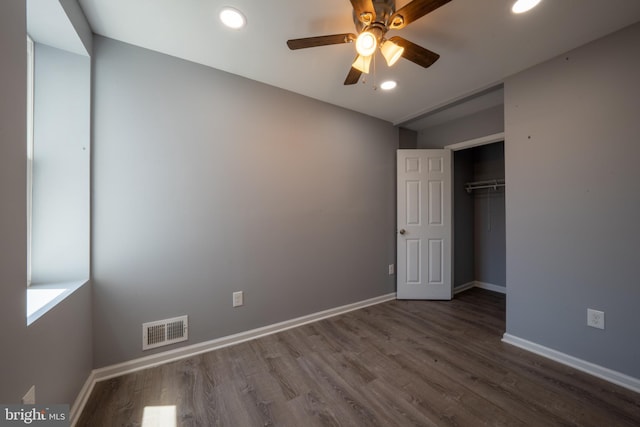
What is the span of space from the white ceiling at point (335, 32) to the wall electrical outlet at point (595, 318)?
6.61 ft

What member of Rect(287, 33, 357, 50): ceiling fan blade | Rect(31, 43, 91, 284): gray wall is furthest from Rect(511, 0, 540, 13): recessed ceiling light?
Rect(31, 43, 91, 284): gray wall

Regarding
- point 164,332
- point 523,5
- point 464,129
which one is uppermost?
point 523,5

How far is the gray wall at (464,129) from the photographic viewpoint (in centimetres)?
279

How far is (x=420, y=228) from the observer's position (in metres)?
3.24

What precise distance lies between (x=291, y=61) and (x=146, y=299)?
7.32 feet

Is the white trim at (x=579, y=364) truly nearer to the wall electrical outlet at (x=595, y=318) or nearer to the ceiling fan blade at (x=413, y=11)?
the wall electrical outlet at (x=595, y=318)

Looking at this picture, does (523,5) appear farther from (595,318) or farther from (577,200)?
(595,318)

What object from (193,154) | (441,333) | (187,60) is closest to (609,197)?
(441,333)

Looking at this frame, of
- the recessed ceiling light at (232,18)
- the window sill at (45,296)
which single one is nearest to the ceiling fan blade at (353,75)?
the recessed ceiling light at (232,18)

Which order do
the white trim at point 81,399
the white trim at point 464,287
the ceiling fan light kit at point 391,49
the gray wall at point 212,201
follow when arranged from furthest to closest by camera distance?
the white trim at point 464,287 → the gray wall at point 212,201 → the ceiling fan light kit at point 391,49 → the white trim at point 81,399

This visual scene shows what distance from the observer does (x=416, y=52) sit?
1.48 m

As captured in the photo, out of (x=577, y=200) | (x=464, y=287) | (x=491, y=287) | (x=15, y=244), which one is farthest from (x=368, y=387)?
(x=491, y=287)

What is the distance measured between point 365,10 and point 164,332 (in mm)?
2582

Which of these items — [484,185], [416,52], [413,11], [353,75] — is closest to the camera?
[413,11]
